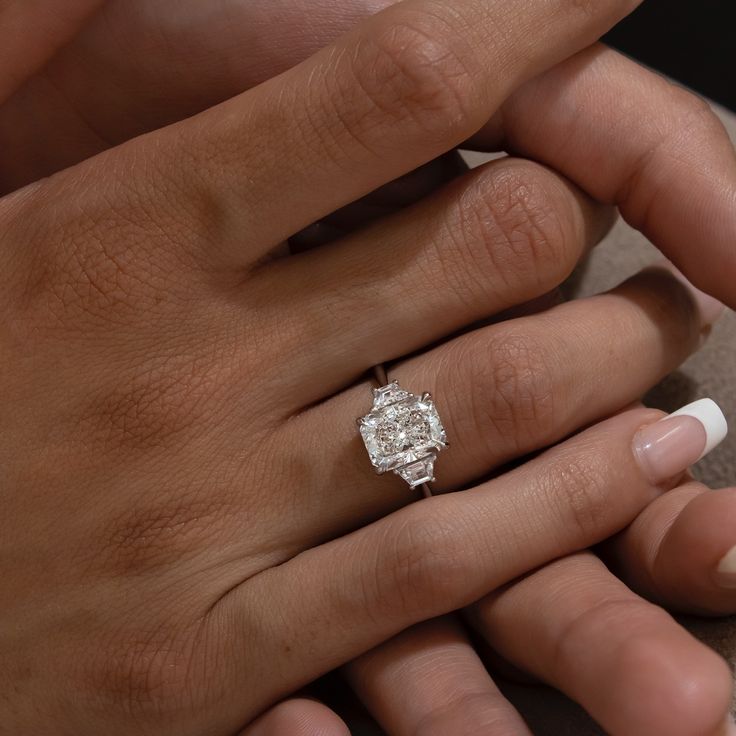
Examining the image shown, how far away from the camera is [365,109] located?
0.62m

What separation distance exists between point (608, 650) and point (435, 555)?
0.44 ft

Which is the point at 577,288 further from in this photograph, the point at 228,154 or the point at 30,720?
the point at 30,720

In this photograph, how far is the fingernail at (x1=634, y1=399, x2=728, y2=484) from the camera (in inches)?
26.9

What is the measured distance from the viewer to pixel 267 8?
713mm

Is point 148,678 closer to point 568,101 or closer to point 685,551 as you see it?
point 685,551

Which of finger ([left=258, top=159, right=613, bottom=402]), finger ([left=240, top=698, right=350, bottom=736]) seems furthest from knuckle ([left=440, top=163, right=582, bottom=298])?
finger ([left=240, top=698, right=350, bottom=736])

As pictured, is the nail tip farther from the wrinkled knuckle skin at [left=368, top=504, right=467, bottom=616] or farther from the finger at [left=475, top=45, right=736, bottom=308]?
the wrinkled knuckle skin at [left=368, top=504, right=467, bottom=616]

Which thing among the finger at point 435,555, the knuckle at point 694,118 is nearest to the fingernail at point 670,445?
the finger at point 435,555

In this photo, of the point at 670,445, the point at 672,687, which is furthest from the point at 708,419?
the point at 672,687

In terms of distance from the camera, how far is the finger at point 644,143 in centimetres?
70

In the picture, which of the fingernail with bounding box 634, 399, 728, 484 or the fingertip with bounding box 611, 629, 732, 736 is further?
the fingernail with bounding box 634, 399, 728, 484

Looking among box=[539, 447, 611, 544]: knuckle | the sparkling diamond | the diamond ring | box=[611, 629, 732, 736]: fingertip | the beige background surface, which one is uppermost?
the diamond ring

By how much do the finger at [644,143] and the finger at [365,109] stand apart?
0.13 ft

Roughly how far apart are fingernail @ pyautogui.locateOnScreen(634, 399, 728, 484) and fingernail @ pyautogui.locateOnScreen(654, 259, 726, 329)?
5.9 inches
